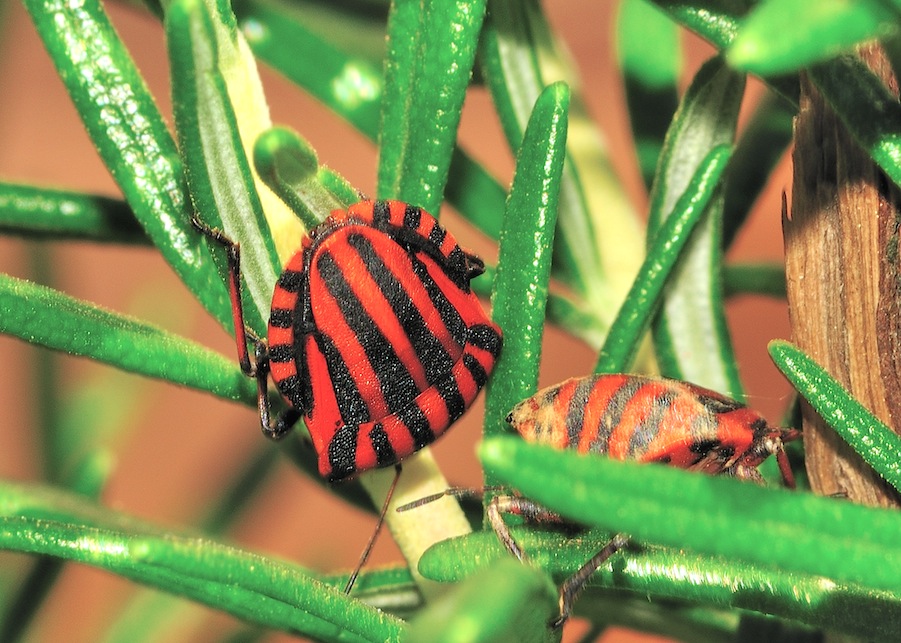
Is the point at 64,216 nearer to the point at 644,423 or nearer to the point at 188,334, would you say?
the point at 644,423

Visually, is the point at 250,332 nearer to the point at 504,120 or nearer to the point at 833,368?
the point at 504,120

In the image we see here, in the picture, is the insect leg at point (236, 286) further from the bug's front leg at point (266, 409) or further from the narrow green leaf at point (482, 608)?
the narrow green leaf at point (482, 608)

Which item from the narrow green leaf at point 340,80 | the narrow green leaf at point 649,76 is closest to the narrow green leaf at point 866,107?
the narrow green leaf at point 340,80

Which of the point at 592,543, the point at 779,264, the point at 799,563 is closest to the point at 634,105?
the point at 779,264

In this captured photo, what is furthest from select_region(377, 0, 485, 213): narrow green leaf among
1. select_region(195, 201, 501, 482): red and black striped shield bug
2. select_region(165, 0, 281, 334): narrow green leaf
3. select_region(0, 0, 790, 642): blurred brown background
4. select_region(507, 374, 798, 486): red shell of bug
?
select_region(0, 0, 790, 642): blurred brown background

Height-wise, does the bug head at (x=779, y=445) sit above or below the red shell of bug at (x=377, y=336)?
below

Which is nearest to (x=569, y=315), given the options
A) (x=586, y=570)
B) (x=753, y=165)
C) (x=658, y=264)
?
(x=658, y=264)
